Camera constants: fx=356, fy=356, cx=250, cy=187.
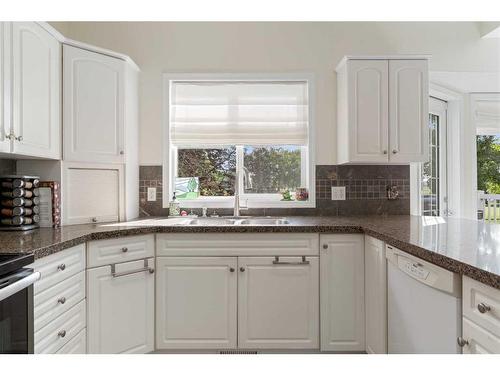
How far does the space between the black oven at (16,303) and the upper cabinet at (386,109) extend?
2157 mm

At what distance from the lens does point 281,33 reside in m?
3.01

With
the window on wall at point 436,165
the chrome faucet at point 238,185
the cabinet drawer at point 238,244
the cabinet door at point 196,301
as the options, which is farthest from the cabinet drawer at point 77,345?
the window on wall at point 436,165

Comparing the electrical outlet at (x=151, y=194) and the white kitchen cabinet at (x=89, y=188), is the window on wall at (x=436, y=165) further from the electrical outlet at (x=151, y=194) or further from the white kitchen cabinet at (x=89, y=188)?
the white kitchen cabinet at (x=89, y=188)

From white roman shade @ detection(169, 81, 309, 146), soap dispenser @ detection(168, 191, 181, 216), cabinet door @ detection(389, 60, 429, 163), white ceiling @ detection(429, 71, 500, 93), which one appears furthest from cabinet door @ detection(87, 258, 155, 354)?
white ceiling @ detection(429, 71, 500, 93)

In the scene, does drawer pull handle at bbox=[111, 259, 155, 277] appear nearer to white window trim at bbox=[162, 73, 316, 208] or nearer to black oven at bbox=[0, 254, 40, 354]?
black oven at bbox=[0, 254, 40, 354]

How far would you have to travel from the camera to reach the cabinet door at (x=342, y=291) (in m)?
2.27

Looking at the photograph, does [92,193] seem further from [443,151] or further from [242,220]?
[443,151]

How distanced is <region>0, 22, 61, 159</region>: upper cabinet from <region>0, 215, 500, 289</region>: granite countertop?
1.71ft

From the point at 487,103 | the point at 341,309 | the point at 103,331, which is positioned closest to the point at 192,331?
the point at 103,331

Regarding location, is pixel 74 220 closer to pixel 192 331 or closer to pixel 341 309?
pixel 192 331

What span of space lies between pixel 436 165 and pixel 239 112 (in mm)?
1881

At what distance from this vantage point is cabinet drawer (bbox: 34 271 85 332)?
152 centimetres

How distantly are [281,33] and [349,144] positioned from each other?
114 cm

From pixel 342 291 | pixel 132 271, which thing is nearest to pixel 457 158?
pixel 342 291
